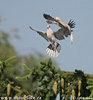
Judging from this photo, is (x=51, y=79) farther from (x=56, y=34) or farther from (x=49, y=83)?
(x=56, y=34)

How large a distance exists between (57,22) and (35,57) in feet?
92.6

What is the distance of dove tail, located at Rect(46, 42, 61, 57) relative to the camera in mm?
9898

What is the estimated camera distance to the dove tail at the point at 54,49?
9898mm

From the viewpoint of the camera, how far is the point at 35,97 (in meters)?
7.43

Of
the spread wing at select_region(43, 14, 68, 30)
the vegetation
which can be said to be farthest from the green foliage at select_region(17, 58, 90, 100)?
the spread wing at select_region(43, 14, 68, 30)

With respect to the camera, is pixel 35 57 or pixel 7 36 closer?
pixel 35 57

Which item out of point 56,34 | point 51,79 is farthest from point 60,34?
point 51,79

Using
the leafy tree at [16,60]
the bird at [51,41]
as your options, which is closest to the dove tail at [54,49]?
the bird at [51,41]

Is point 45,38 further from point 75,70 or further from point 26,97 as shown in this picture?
point 26,97

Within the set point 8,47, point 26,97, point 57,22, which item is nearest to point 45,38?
point 57,22

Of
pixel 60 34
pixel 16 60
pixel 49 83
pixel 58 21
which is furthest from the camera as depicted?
pixel 16 60

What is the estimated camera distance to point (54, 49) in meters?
10.0

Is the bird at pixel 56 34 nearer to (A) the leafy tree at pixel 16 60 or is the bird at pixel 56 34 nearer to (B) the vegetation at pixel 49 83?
(B) the vegetation at pixel 49 83

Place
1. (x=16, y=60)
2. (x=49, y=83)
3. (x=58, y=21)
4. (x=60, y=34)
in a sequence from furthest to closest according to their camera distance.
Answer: (x=16, y=60) < (x=60, y=34) < (x=58, y=21) < (x=49, y=83)
